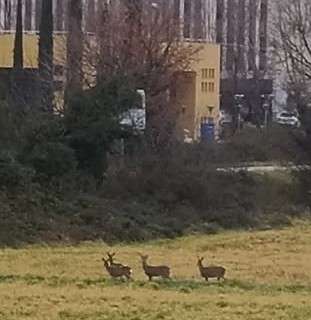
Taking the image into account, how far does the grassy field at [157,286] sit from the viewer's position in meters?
13.7

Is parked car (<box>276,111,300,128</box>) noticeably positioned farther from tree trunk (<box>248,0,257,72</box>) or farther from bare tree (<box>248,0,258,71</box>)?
bare tree (<box>248,0,258,71</box>)

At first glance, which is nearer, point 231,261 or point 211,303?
point 211,303

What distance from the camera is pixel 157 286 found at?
1722 centimetres

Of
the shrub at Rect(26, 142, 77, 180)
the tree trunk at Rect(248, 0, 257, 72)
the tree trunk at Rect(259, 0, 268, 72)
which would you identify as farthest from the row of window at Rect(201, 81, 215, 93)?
the shrub at Rect(26, 142, 77, 180)

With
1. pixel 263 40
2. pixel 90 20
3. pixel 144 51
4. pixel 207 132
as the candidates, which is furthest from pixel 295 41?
pixel 263 40

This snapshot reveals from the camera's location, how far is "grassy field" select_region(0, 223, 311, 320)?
13.7 m

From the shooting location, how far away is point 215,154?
141ft

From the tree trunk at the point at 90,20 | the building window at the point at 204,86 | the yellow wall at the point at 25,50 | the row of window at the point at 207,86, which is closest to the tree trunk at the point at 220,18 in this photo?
the row of window at the point at 207,86

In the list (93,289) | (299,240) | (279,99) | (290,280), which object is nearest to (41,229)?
(299,240)

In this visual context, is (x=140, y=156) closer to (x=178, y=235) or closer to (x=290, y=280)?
(x=178, y=235)

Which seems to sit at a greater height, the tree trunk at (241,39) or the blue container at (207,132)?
the tree trunk at (241,39)

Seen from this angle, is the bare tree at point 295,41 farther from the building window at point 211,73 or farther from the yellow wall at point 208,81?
the building window at point 211,73

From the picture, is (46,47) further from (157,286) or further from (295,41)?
(157,286)

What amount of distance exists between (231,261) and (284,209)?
14955 mm
